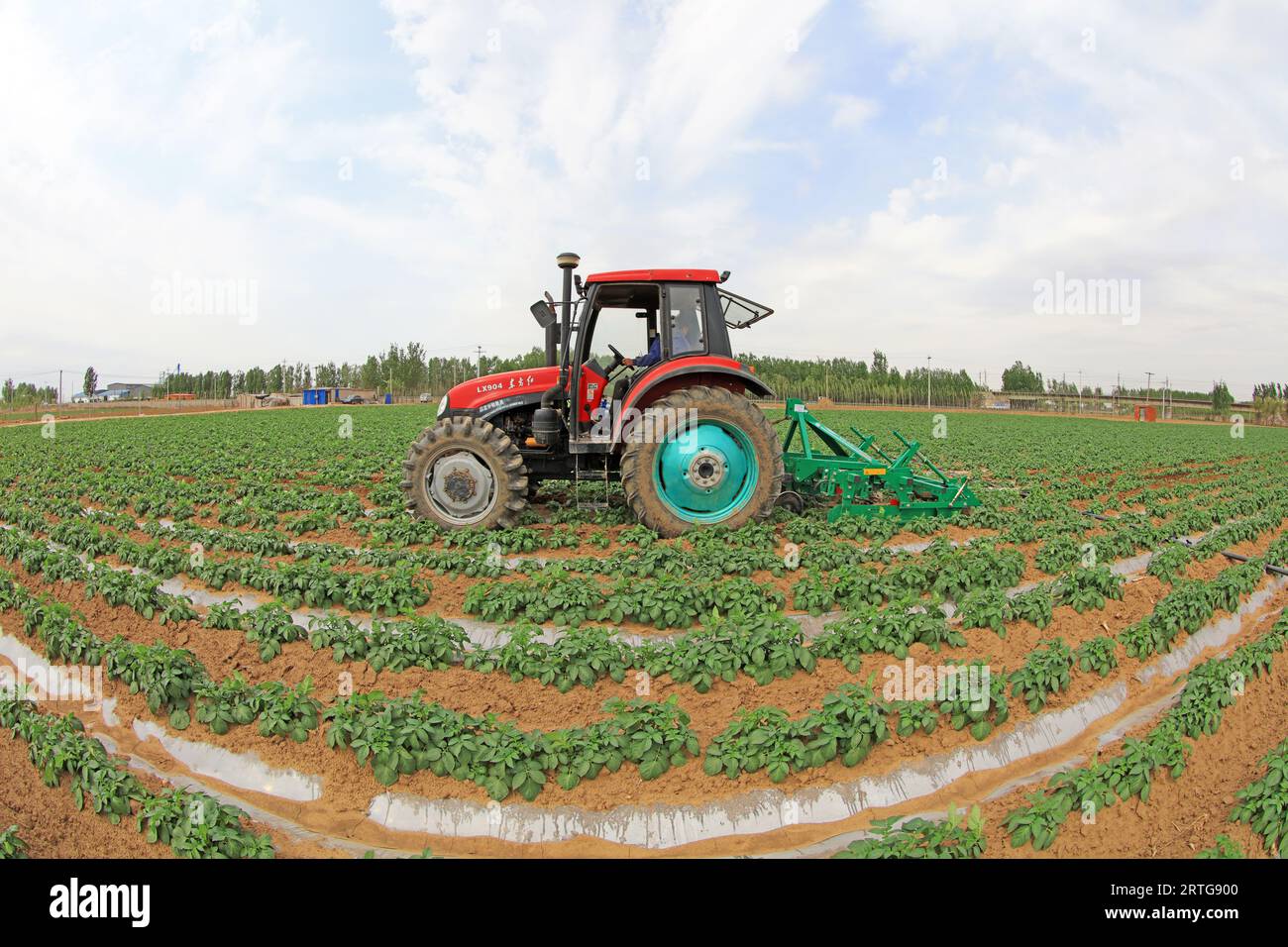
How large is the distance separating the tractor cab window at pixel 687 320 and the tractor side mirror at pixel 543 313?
135cm

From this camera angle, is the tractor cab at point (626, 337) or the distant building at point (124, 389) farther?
the distant building at point (124, 389)

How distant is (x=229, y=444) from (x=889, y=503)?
1935 cm

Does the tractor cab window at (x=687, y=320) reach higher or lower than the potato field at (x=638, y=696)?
higher

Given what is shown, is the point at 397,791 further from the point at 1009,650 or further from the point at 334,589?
the point at 1009,650

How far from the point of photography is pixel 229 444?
20812mm

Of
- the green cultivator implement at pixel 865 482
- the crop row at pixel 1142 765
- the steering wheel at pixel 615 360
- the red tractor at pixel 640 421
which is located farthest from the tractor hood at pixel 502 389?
the crop row at pixel 1142 765

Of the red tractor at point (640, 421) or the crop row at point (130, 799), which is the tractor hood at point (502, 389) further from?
the crop row at point (130, 799)

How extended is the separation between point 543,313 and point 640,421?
66.6 inches

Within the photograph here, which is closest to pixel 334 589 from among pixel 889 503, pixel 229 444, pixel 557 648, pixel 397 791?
pixel 557 648

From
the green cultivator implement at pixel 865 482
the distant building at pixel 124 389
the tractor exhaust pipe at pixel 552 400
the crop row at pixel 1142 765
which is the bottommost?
the crop row at pixel 1142 765

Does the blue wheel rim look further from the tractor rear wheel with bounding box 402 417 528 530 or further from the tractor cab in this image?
the tractor rear wheel with bounding box 402 417 528 530

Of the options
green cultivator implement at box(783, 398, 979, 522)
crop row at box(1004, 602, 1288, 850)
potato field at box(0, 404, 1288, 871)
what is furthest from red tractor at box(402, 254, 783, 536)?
crop row at box(1004, 602, 1288, 850)

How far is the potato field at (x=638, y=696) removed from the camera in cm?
351

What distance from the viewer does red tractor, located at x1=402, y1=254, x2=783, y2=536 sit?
25.3 feet
